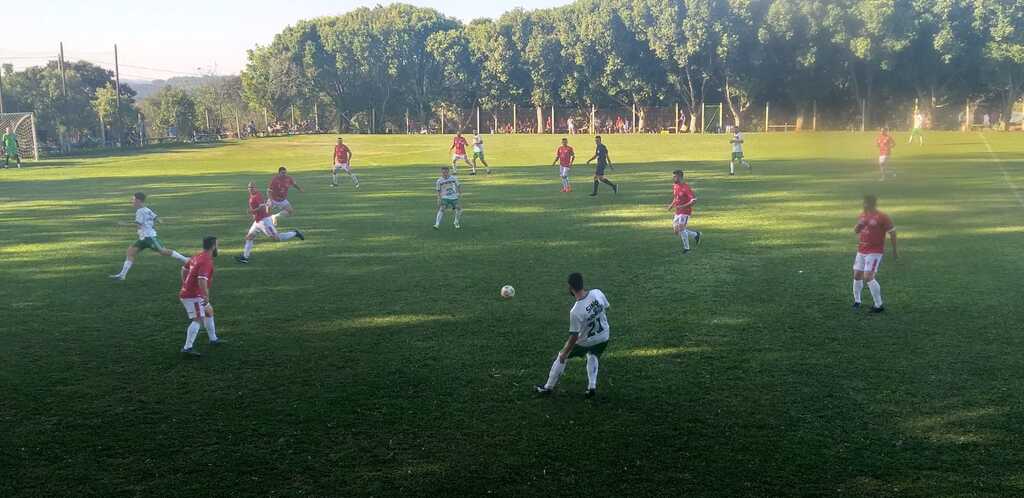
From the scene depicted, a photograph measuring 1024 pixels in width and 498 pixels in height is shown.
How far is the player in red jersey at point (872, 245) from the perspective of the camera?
13.5 metres

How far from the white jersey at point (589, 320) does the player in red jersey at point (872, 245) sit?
6.31 meters

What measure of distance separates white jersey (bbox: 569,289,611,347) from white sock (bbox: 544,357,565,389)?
1.46 ft

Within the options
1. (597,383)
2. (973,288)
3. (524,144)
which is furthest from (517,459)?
(524,144)

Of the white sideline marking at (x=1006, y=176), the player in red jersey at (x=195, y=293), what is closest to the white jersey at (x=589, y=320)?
the player in red jersey at (x=195, y=293)

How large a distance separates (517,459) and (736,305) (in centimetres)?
730

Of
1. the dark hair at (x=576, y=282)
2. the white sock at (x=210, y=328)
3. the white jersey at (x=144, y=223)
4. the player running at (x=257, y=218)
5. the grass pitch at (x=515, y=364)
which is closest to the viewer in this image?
the grass pitch at (x=515, y=364)

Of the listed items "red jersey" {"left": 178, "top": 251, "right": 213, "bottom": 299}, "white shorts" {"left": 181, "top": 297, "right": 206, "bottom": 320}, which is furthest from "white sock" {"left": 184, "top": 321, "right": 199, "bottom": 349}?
"red jersey" {"left": 178, "top": 251, "right": 213, "bottom": 299}

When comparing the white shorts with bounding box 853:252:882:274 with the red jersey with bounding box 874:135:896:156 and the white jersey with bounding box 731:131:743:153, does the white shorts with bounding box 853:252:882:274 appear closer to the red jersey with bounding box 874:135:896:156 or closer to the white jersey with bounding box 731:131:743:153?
the red jersey with bounding box 874:135:896:156

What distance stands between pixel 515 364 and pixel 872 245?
6925mm

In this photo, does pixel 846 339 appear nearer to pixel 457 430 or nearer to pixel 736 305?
pixel 736 305

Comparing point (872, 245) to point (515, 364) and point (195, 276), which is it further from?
point (195, 276)

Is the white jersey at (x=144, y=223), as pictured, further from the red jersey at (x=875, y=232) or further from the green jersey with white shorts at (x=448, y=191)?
the red jersey at (x=875, y=232)

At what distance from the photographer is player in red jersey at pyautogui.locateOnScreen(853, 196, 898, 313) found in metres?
13.5

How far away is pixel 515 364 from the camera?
11.2 meters
